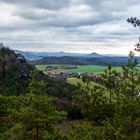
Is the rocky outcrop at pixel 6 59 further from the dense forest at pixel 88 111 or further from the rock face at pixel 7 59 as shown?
the dense forest at pixel 88 111

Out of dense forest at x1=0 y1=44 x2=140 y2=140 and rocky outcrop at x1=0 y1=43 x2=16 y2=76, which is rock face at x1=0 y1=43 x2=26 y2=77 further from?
dense forest at x1=0 y1=44 x2=140 y2=140

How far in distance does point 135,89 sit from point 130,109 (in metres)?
3.21

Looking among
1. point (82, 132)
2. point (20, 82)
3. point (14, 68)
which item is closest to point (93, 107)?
point (82, 132)

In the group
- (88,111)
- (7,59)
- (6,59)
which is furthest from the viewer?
(7,59)

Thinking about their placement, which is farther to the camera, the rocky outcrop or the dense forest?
the rocky outcrop

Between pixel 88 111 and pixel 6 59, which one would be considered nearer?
pixel 88 111

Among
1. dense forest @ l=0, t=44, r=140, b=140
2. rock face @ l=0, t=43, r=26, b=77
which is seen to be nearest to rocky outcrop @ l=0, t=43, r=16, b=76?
rock face @ l=0, t=43, r=26, b=77

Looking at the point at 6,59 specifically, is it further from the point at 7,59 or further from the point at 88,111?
the point at 88,111

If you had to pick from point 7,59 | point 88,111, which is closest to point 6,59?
point 7,59

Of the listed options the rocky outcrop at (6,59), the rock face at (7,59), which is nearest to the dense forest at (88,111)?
the rocky outcrop at (6,59)

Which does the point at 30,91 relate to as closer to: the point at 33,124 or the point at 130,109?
the point at 33,124

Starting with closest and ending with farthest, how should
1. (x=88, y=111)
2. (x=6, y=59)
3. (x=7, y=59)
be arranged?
(x=88, y=111), (x=6, y=59), (x=7, y=59)

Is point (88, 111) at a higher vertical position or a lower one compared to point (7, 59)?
lower

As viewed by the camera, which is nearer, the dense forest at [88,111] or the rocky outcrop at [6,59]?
the dense forest at [88,111]
